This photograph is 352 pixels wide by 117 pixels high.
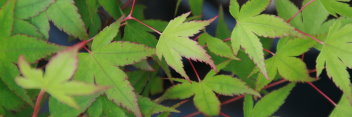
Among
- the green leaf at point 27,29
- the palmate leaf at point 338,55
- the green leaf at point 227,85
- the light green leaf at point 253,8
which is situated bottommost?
the green leaf at point 227,85

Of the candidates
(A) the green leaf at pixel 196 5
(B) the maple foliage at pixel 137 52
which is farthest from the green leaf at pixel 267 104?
(A) the green leaf at pixel 196 5

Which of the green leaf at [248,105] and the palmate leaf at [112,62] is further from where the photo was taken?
the green leaf at [248,105]

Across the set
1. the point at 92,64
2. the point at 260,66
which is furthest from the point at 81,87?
the point at 260,66

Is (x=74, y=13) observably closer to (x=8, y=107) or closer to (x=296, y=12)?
(x=8, y=107)

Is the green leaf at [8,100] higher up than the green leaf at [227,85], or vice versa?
the green leaf at [8,100]

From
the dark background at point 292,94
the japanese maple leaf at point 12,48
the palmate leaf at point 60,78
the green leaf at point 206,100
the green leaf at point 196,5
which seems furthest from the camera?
the dark background at point 292,94

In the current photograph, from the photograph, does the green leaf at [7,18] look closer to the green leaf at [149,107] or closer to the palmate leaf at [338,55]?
the green leaf at [149,107]

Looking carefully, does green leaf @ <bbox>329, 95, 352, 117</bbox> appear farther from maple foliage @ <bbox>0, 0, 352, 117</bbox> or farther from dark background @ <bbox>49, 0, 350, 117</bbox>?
dark background @ <bbox>49, 0, 350, 117</bbox>

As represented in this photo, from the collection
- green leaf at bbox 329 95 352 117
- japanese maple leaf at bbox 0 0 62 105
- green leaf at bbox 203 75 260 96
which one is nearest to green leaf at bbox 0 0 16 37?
japanese maple leaf at bbox 0 0 62 105
